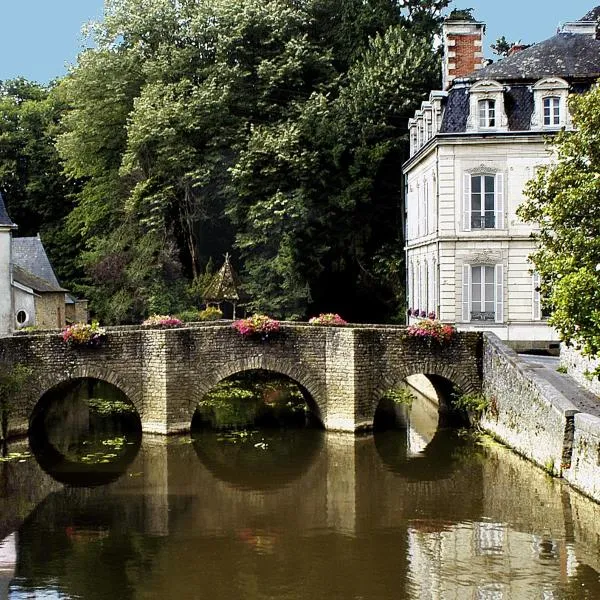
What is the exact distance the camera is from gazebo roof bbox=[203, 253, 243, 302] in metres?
31.8

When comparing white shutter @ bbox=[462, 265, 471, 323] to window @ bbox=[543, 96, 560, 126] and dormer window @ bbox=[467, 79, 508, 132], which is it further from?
window @ bbox=[543, 96, 560, 126]

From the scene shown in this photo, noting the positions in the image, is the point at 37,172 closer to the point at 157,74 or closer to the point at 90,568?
the point at 157,74

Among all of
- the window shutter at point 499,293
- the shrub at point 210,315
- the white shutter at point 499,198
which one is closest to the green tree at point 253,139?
the shrub at point 210,315

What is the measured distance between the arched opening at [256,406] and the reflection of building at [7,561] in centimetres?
862

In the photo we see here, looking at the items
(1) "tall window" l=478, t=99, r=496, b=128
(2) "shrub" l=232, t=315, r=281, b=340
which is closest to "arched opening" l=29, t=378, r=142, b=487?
(2) "shrub" l=232, t=315, r=281, b=340

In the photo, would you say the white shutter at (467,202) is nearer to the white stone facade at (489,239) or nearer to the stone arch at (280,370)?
the white stone facade at (489,239)

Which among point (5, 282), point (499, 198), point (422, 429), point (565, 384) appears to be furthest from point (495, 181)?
point (5, 282)

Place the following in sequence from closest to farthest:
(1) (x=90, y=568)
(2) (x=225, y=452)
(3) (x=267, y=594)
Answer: (3) (x=267, y=594) → (1) (x=90, y=568) → (2) (x=225, y=452)

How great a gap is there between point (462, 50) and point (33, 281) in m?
16.8

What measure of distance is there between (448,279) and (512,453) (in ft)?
22.6

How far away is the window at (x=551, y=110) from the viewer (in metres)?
25.0

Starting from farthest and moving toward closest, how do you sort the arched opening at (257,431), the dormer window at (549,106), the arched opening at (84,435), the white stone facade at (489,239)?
the white stone facade at (489,239), the dormer window at (549,106), the arched opening at (84,435), the arched opening at (257,431)

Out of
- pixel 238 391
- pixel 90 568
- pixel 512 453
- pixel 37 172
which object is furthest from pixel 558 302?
pixel 37 172

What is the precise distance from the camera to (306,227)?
30.6 m
